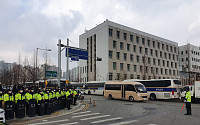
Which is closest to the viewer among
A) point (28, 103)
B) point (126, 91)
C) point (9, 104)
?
point (9, 104)

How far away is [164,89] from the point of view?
24750mm

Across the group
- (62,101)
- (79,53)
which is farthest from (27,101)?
(79,53)

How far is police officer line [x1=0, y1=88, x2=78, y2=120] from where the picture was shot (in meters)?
10.5

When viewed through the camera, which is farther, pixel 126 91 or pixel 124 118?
pixel 126 91

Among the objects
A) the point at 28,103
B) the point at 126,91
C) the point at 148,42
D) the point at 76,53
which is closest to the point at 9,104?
the point at 28,103

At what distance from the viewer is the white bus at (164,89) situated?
78.6 ft

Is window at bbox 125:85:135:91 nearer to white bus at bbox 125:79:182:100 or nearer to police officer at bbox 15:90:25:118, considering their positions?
white bus at bbox 125:79:182:100

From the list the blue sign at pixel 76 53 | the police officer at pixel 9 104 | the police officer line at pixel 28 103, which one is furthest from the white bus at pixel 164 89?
the police officer at pixel 9 104

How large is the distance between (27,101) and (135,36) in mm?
54782

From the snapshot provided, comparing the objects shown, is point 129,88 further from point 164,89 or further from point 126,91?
point 164,89

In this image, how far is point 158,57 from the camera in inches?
2707

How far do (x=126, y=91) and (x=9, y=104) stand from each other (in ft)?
51.9

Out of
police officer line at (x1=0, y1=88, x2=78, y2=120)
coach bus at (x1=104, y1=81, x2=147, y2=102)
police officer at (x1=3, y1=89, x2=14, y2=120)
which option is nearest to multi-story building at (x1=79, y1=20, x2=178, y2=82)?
coach bus at (x1=104, y1=81, x2=147, y2=102)

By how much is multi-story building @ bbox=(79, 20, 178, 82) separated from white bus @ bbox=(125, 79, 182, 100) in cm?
2258
